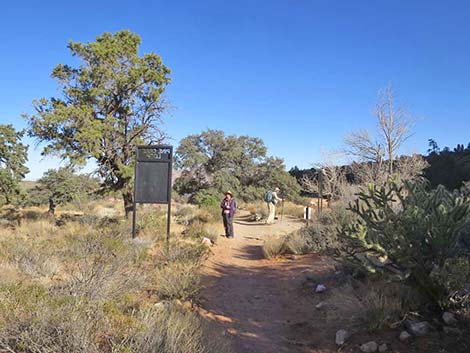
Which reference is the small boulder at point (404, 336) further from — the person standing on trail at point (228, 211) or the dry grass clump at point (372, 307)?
the person standing on trail at point (228, 211)

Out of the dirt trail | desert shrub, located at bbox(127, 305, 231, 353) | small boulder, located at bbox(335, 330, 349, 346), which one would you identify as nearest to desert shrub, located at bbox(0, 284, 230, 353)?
desert shrub, located at bbox(127, 305, 231, 353)

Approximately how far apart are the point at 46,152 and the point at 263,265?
9.01 metres

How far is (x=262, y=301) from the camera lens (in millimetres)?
7332

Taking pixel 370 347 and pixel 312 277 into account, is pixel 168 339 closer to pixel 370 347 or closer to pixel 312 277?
pixel 370 347

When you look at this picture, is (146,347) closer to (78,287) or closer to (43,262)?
(78,287)

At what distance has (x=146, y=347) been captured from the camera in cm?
348

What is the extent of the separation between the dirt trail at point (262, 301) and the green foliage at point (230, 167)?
802 inches

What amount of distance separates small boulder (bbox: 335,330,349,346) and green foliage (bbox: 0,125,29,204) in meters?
16.8

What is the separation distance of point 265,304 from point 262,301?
20 cm

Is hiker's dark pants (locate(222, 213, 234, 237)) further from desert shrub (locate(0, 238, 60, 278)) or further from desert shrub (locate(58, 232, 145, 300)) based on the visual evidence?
desert shrub (locate(0, 238, 60, 278))

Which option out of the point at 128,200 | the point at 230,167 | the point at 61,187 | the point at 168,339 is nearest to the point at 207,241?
the point at 128,200

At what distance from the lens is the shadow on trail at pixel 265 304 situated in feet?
17.3

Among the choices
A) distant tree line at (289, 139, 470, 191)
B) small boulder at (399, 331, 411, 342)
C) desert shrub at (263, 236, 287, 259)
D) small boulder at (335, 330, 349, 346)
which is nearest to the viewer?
small boulder at (399, 331, 411, 342)

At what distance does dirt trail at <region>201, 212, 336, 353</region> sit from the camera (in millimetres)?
5320
